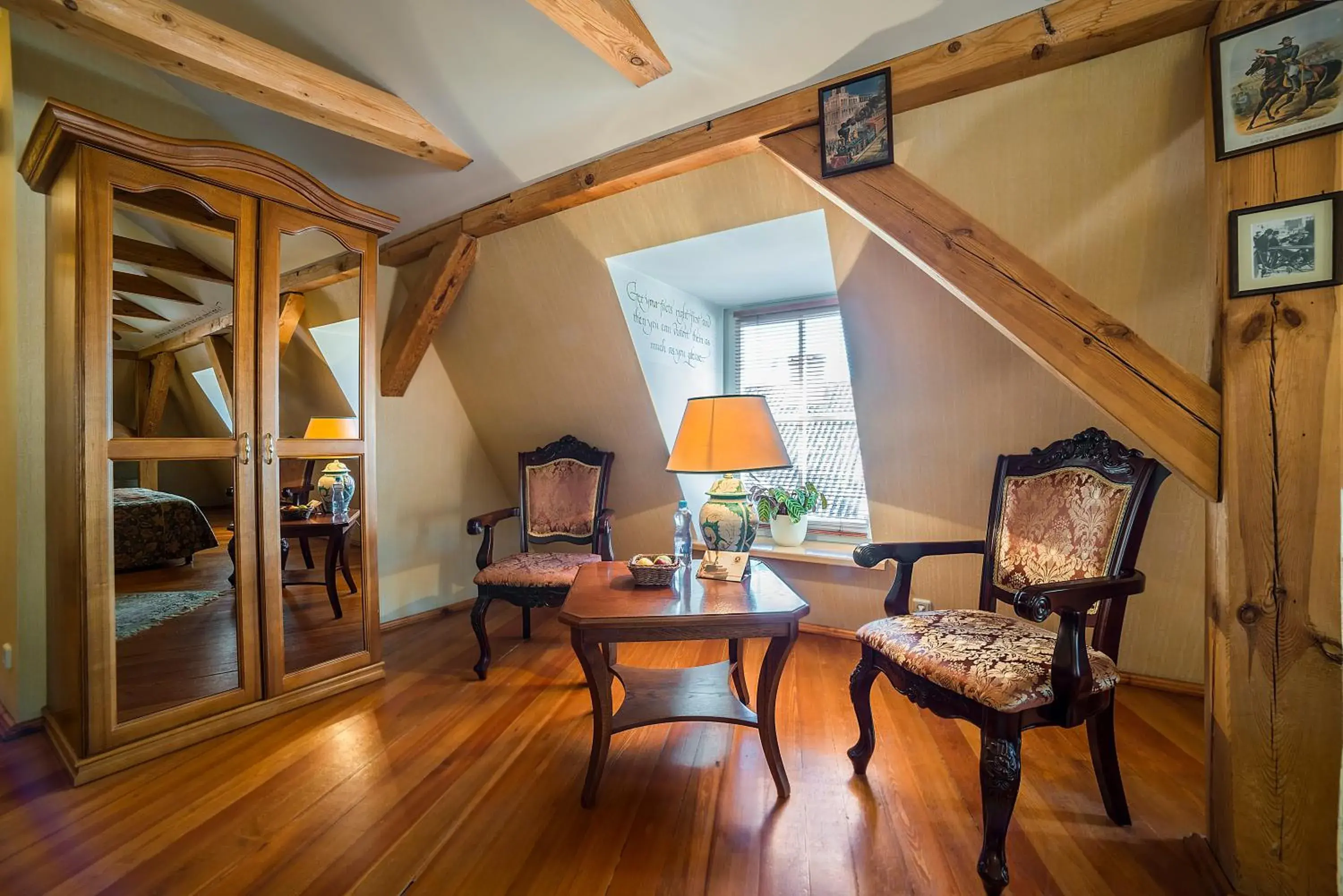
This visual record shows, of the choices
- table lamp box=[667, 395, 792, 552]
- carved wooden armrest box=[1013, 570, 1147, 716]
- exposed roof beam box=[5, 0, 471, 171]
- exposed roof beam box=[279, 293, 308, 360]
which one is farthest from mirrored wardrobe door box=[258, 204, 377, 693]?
carved wooden armrest box=[1013, 570, 1147, 716]

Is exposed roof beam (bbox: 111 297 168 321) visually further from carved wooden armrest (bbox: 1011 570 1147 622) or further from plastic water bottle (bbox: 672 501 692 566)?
carved wooden armrest (bbox: 1011 570 1147 622)

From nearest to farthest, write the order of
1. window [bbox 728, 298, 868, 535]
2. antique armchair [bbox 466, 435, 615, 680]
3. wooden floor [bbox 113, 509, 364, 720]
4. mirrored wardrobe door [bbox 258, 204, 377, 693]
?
wooden floor [bbox 113, 509, 364, 720] → mirrored wardrobe door [bbox 258, 204, 377, 693] → antique armchair [bbox 466, 435, 615, 680] → window [bbox 728, 298, 868, 535]

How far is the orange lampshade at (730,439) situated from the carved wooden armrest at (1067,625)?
80 centimetres

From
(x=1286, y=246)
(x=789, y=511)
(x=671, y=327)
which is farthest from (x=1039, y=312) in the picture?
(x=671, y=327)

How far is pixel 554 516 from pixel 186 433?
1.73 meters

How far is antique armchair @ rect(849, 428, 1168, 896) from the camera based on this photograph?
1.29 metres

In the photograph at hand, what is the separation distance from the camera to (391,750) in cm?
191

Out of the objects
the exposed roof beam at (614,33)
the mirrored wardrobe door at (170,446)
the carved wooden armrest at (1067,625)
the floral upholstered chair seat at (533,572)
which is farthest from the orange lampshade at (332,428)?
the carved wooden armrest at (1067,625)

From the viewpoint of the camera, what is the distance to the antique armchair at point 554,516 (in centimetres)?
270

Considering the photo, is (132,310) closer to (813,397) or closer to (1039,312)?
(1039,312)

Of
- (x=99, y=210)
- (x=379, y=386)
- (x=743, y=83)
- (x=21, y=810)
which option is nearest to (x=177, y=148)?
(x=99, y=210)

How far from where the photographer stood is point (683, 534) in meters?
2.06

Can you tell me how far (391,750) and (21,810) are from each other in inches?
39.3

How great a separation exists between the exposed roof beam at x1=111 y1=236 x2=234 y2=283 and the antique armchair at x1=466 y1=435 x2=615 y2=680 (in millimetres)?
1488
